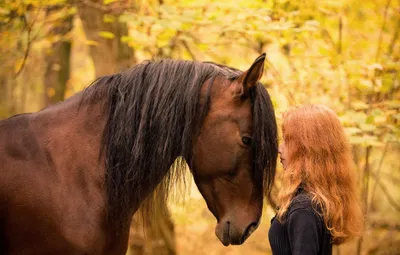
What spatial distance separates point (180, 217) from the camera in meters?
6.73

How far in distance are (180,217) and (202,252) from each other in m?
1.60

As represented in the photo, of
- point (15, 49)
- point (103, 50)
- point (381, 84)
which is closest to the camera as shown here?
point (381, 84)

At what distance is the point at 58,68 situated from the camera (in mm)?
8969

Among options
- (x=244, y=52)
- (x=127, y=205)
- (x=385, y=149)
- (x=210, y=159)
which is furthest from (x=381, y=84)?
(x=127, y=205)

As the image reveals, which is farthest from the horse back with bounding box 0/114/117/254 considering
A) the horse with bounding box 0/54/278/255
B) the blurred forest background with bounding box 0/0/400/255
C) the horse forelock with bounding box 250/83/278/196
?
the blurred forest background with bounding box 0/0/400/255

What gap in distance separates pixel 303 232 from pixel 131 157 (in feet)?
3.34

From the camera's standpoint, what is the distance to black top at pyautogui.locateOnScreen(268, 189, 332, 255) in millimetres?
2225

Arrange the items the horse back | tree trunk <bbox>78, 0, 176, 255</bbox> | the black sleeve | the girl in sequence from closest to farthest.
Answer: the black sleeve < the girl < the horse back < tree trunk <bbox>78, 0, 176, 255</bbox>

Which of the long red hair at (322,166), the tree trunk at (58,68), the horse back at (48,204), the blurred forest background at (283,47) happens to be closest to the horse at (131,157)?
the horse back at (48,204)

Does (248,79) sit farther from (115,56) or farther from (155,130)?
(115,56)

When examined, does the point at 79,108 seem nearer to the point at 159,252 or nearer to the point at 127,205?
the point at 127,205

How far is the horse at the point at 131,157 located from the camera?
9.00 feet

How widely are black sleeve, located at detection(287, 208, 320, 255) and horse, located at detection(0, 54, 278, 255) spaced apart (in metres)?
0.55

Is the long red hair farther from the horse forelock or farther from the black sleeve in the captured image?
the horse forelock
